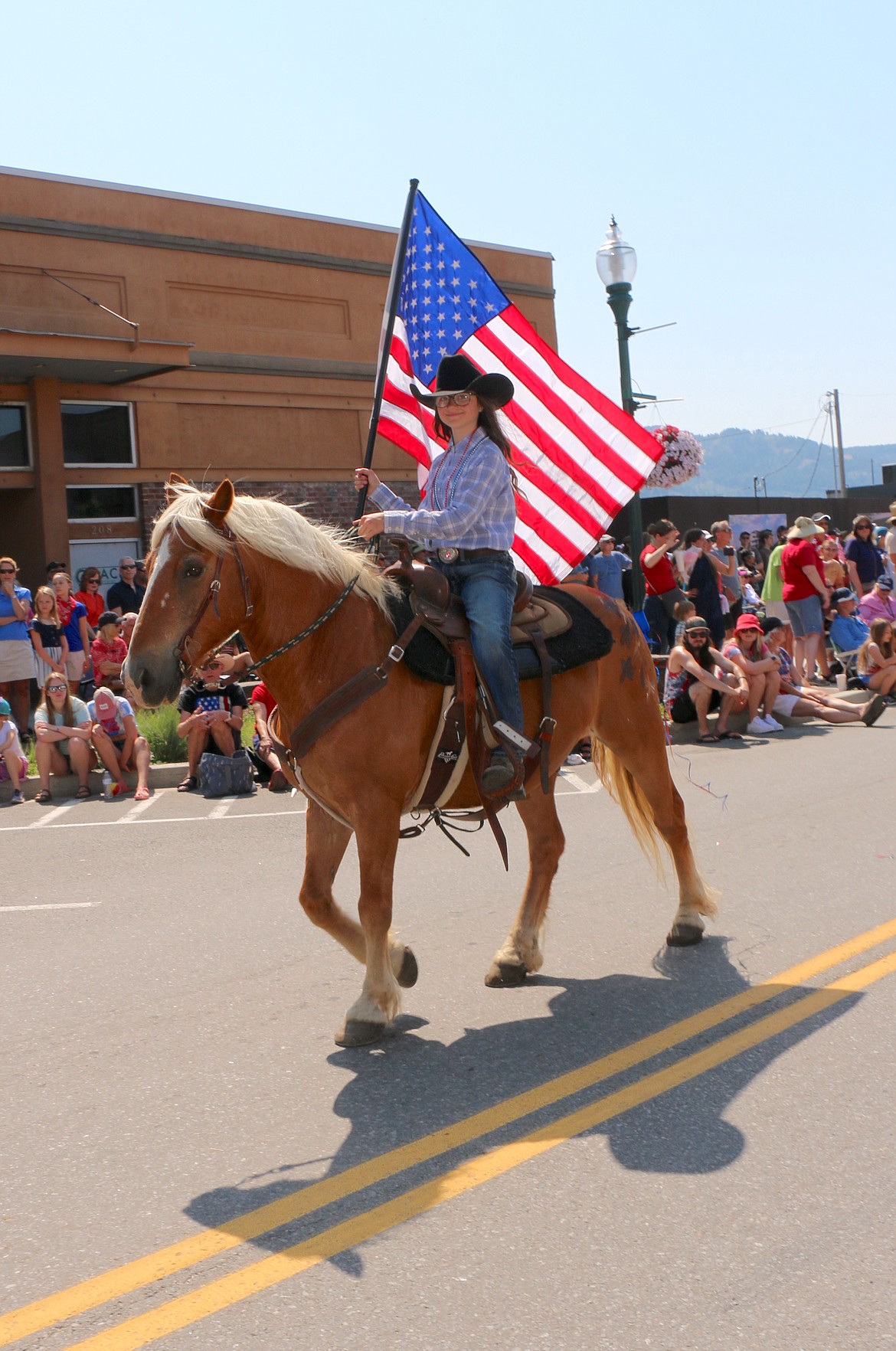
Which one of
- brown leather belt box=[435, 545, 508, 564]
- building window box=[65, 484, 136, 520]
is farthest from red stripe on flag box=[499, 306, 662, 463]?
building window box=[65, 484, 136, 520]

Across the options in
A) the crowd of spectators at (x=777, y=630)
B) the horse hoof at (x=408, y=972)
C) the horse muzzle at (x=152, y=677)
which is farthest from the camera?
the crowd of spectators at (x=777, y=630)

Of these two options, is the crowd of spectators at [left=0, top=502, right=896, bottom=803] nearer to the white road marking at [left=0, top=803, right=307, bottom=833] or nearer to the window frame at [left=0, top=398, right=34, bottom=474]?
the white road marking at [left=0, top=803, right=307, bottom=833]

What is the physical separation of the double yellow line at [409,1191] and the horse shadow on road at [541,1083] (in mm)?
35

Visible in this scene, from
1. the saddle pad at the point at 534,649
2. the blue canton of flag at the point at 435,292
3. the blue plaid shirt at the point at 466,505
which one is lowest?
the saddle pad at the point at 534,649

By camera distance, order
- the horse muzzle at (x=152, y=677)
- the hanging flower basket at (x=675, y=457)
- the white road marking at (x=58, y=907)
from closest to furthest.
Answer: the horse muzzle at (x=152, y=677)
the white road marking at (x=58, y=907)
the hanging flower basket at (x=675, y=457)

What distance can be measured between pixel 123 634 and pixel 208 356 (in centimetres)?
972

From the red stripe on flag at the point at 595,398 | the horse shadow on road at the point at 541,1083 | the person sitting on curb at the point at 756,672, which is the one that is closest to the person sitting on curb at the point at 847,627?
the person sitting on curb at the point at 756,672

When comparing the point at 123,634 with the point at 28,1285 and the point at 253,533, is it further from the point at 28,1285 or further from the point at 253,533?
the point at 28,1285

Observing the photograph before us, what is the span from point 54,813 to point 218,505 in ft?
24.8

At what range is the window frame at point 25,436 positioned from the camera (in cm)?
1977

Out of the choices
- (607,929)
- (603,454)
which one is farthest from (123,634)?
(607,929)

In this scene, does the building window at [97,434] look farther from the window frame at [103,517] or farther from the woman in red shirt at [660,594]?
the woman in red shirt at [660,594]

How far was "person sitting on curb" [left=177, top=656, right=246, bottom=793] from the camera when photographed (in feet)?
39.0

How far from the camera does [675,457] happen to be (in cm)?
1791
